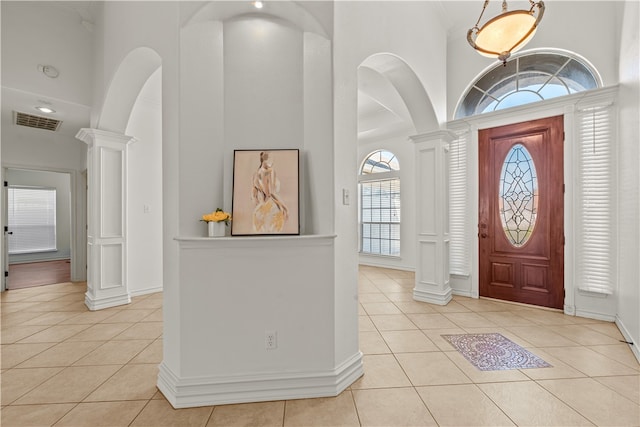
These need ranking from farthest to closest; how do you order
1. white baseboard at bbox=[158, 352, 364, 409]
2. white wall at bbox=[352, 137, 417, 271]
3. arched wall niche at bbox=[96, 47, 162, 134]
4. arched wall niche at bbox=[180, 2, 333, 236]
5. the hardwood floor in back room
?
white wall at bbox=[352, 137, 417, 271], the hardwood floor in back room, arched wall niche at bbox=[96, 47, 162, 134], arched wall niche at bbox=[180, 2, 333, 236], white baseboard at bbox=[158, 352, 364, 409]

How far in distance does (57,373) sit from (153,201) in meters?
2.86

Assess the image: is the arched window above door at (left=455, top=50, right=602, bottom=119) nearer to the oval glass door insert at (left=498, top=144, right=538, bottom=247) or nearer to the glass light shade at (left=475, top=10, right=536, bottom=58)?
the oval glass door insert at (left=498, top=144, right=538, bottom=247)

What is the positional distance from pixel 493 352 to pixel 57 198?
11.1m

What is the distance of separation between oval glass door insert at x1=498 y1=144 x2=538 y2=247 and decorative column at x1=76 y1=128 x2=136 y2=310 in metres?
5.21

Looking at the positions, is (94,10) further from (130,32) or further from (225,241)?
(225,241)

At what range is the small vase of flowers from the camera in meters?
1.92

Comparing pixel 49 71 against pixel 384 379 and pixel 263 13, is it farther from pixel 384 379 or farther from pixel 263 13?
pixel 384 379

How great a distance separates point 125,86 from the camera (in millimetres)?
3258

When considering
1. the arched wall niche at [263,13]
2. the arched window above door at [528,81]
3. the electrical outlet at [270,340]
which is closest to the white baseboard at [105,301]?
the electrical outlet at [270,340]

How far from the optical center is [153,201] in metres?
4.65

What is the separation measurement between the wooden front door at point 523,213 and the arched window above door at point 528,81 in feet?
1.20

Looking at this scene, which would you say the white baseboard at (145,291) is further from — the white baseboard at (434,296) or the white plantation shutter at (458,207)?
the white plantation shutter at (458,207)

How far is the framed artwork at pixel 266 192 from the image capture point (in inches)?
80.4

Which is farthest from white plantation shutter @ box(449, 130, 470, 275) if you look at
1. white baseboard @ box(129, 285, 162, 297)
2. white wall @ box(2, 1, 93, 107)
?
white wall @ box(2, 1, 93, 107)
